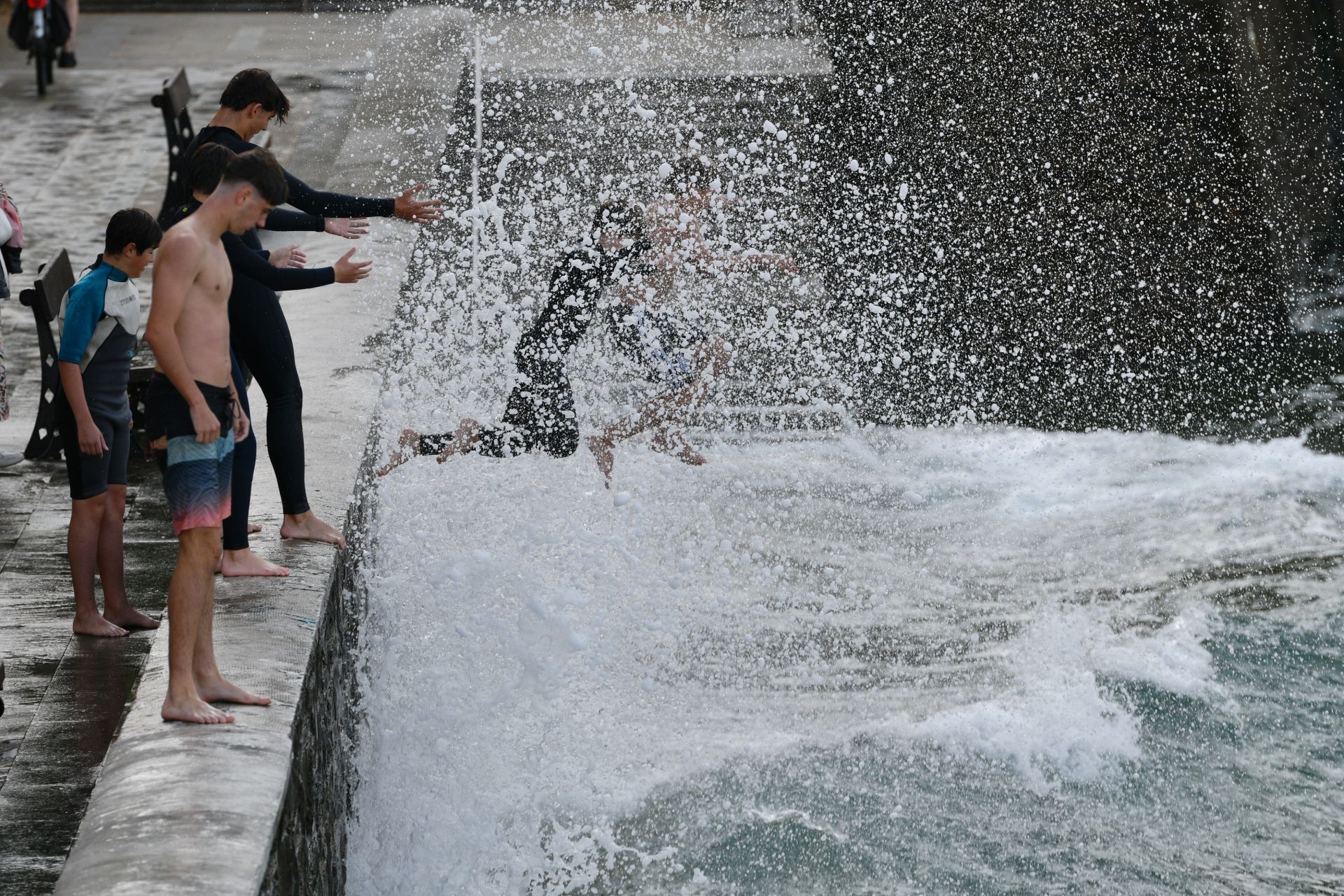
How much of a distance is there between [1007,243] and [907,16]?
3360 mm

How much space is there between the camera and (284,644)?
4043 mm

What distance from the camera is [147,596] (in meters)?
5.29

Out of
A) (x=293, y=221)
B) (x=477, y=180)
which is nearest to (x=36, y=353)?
(x=477, y=180)

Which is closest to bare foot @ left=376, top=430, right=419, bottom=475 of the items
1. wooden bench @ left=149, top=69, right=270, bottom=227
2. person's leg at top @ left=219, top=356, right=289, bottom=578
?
person's leg at top @ left=219, top=356, right=289, bottom=578

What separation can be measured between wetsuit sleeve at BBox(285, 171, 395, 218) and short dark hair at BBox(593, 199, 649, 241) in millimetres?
2114

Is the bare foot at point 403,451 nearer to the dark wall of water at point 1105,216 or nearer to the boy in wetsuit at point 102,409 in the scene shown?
the boy in wetsuit at point 102,409

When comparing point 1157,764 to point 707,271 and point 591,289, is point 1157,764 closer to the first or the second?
point 591,289

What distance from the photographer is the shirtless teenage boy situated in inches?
144

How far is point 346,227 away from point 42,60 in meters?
9.83

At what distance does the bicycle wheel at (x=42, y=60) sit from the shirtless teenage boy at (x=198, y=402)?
10795mm

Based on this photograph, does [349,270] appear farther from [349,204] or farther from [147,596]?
[147,596]

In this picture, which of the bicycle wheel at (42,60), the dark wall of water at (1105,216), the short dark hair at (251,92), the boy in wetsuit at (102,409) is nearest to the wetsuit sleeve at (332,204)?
the short dark hair at (251,92)

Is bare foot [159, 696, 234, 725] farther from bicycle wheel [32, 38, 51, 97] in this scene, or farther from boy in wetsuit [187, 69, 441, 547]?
bicycle wheel [32, 38, 51, 97]

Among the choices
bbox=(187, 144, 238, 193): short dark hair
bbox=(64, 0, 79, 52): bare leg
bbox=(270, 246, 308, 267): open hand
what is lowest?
bbox=(270, 246, 308, 267): open hand
